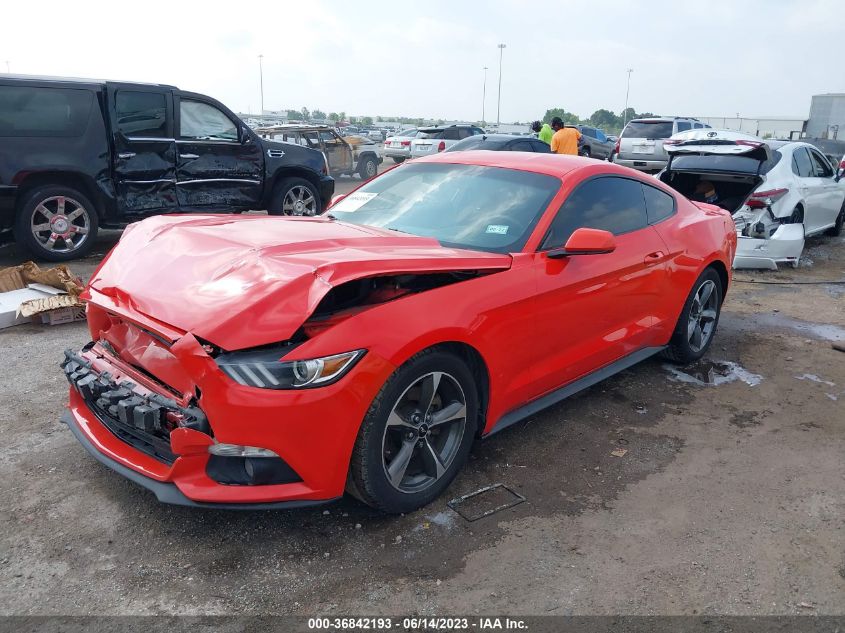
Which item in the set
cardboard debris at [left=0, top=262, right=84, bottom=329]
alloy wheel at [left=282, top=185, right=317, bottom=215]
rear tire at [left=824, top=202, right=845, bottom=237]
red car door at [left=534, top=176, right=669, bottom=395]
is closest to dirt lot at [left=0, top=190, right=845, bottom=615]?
red car door at [left=534, top=176, right=669, bottom=395]

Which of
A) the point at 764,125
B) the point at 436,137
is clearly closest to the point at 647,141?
the point at 436,137

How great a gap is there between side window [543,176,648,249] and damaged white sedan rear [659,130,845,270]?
3865 mm

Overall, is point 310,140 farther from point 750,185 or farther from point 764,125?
Result: point 764,125

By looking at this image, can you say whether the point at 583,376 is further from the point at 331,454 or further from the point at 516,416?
the point at 331,454

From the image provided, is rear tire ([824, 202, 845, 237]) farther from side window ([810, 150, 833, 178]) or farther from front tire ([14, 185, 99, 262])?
front tire ([14, 185, 99, 262])

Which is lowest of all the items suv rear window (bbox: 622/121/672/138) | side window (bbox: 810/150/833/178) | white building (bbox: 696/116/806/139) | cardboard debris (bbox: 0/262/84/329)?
cardboard debris (bbox: 0/262/84/329)

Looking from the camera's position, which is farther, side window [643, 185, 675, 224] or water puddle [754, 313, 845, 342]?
water puddle [754, 313, 845, 342]

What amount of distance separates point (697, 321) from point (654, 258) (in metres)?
1.05

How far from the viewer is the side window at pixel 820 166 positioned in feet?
32.9

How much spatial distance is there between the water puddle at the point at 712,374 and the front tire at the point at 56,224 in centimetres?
657

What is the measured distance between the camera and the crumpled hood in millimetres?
2693

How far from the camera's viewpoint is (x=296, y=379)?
2645mm

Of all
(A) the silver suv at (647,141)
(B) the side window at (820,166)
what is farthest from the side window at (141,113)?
(A) the silver suv at (647,141)

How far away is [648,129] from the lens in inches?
759
